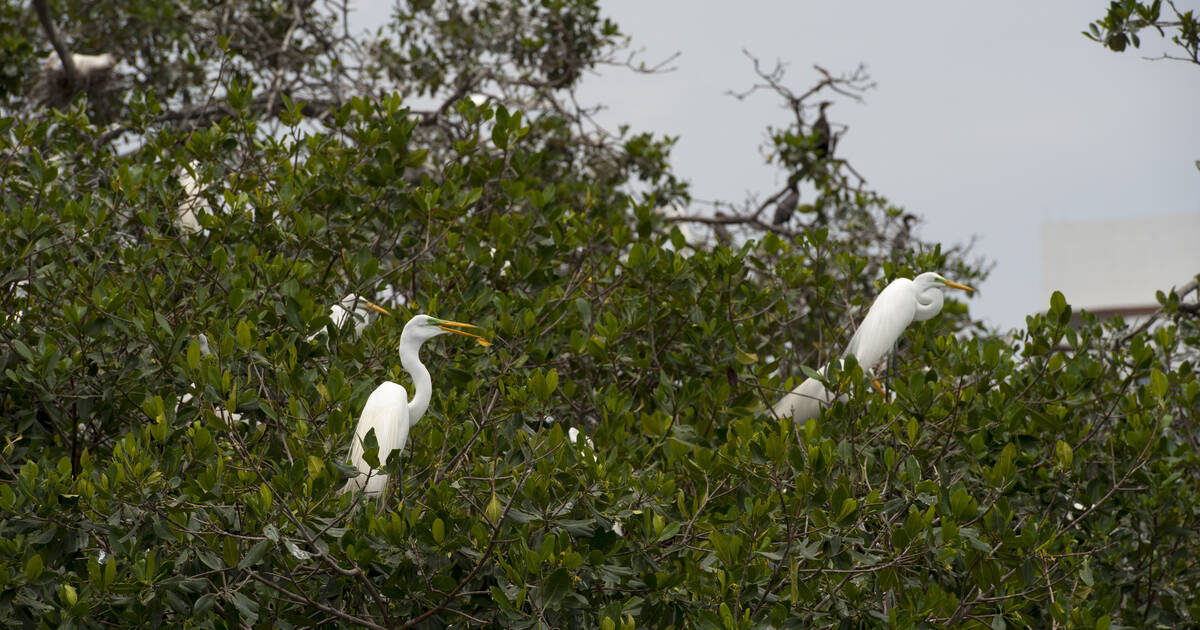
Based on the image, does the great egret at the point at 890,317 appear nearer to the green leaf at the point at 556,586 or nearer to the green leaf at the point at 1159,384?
the green leaf at the point at 1159,384

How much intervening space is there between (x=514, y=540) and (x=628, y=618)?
33 centimetres

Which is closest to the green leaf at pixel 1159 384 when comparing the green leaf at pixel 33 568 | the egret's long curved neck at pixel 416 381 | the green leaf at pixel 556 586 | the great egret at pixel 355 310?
the green leaf at pixel 556 586

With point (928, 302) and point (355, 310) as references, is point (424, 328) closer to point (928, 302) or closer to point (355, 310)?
point (355, 310)

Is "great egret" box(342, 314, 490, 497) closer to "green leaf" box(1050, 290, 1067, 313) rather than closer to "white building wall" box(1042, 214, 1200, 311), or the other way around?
"green leaf" box(1050, 290, 1067, 313)

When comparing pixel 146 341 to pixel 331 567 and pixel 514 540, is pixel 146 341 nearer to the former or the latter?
pixel 331 567

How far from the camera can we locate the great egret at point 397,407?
3.13 m

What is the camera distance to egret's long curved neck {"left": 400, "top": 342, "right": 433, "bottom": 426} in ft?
10.9

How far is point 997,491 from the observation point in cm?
316

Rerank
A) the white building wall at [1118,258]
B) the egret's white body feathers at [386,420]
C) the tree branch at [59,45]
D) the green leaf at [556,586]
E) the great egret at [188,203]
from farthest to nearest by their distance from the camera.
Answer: the white building wall at [1118,258], the tree branch at [59,45], the great egret at [188,203], the egret's white body feathers at [386,420], the green leaf at [556,586]

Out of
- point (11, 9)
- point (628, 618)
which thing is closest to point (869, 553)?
point (628, 618)

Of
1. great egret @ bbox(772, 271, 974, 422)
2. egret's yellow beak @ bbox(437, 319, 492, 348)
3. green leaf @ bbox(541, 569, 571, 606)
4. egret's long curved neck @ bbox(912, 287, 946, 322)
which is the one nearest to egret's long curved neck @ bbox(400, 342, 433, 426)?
egret's yellow beak @ bbox(437, 319, 492, 348)

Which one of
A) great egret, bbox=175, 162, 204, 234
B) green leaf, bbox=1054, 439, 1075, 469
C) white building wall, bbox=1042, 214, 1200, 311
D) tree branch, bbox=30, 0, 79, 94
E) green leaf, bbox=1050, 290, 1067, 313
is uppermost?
green leaf, bbox=1050, 290, 1067, 313

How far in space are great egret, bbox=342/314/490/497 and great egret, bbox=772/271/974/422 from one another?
115cm

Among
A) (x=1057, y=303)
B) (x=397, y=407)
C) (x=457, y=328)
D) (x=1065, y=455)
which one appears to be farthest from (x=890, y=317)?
(x=397, y=407)
